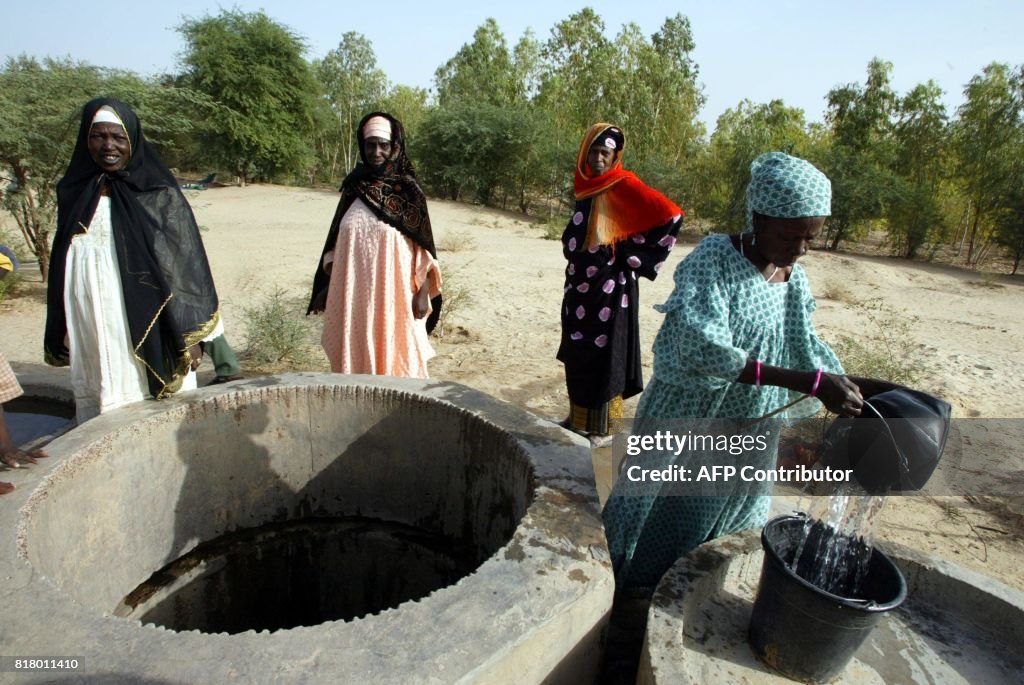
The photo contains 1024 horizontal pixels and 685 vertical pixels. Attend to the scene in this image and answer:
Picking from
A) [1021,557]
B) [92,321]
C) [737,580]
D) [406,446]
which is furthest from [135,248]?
[1021,557]

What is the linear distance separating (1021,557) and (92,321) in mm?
4393

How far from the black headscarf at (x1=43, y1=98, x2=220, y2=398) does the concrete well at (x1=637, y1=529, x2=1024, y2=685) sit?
2016mm

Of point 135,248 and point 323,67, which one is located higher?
point 323,67

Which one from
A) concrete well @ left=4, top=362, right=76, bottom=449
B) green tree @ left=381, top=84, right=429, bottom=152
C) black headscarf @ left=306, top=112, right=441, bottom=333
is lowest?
concrete well @ left=4, top=362, right=76, bottom=449

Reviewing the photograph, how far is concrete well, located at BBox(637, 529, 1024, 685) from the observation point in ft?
5.97

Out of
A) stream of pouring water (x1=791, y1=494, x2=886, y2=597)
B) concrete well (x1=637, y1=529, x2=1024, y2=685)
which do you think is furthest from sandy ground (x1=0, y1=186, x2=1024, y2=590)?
stream of pouring water (x1=791, y1=494, x2=886, y2=597)

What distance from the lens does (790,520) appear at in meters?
1.92

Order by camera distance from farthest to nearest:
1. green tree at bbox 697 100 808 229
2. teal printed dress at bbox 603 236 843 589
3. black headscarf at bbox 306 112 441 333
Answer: green tree at bbox 697 100 808 229 → black headscarf at bbox 306 112 441 333 → teal printed dress at bbox 603 236 843 589

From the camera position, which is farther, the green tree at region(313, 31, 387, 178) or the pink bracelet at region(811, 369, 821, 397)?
the green tree at region(313, 31, 387, 178)

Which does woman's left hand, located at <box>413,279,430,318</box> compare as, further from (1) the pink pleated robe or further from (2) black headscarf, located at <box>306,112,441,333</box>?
(2) black headscarf, located at <box>306,112,441,333</box>

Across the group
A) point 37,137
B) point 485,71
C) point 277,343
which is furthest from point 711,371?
point 485,71

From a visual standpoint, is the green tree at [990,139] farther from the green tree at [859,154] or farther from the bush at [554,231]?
the bush at [554,231]

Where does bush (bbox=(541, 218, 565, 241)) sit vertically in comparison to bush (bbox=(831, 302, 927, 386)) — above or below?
above

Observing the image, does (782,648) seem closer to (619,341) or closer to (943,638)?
(943,638)
